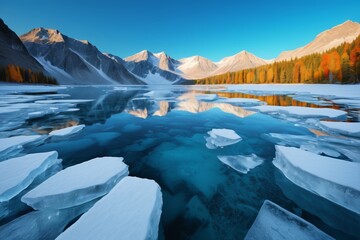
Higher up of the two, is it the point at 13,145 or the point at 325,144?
the point at 13,145

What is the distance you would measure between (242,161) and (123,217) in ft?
12.6

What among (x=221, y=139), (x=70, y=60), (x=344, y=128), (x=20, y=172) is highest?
(x=70, y=60)

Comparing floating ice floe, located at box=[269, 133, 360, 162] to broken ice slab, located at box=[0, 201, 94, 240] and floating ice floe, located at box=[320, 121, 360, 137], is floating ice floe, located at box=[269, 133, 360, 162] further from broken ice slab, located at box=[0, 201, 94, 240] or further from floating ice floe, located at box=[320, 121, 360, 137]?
broken ice slab, located at box=[0, 201, 94, 240]

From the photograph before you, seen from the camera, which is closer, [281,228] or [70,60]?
[281,228]

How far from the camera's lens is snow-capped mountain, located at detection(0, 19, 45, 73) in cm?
9006

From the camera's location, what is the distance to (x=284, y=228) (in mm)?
2482

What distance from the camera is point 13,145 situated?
5359mm

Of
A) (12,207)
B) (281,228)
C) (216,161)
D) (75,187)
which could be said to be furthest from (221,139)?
(12,207)

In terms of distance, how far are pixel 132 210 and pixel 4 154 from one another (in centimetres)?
520

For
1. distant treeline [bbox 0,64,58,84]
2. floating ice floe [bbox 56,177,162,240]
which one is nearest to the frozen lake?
floating ice floe [bbox 56,177,162,240]

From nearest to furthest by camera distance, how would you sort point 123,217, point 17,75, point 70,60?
point 123,217
point 17,75
point 70,60

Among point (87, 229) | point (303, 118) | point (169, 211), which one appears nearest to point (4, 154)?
point (87, 229)

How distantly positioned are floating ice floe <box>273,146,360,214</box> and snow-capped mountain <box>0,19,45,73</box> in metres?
129

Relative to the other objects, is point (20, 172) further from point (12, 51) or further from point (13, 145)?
point (12, 51)
